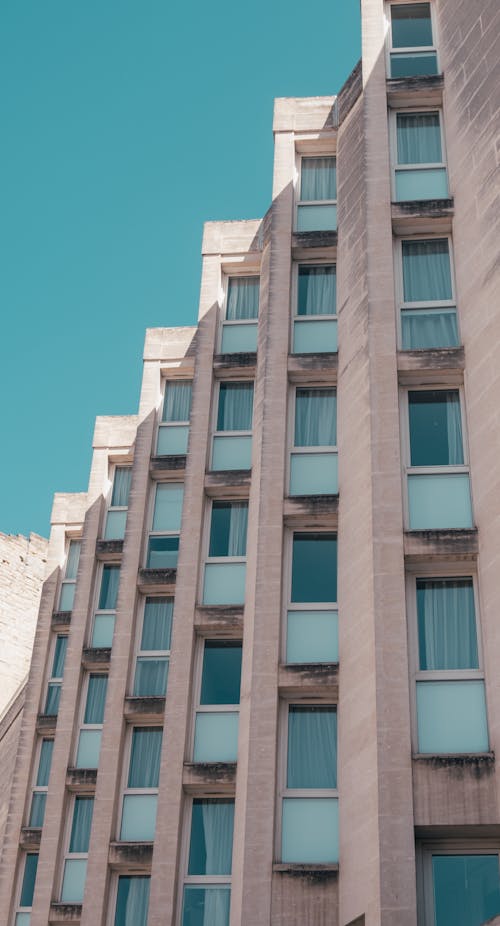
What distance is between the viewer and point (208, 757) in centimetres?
1927

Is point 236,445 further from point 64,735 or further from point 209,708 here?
point 64,735

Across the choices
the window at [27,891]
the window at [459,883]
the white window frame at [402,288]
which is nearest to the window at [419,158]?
the white window frame at [402,288]

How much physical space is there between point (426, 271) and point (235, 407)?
571cm

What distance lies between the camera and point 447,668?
1494cm

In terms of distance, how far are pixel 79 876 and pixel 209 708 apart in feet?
18.7

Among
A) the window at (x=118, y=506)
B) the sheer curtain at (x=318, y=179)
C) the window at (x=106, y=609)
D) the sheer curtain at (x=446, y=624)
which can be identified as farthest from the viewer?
the window at (x=118, y=506)

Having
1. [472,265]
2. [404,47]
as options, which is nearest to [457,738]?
[472,265]

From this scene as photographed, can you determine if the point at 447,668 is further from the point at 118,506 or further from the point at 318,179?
the point at 118,506

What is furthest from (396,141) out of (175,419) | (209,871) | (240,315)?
(209,871)

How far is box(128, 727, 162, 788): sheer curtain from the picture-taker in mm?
21234

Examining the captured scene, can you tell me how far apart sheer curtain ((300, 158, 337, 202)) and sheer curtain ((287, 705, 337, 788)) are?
10.4 m

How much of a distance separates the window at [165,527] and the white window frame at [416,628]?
8.60 metres

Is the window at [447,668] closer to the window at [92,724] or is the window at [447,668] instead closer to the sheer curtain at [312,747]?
the sheer curtain at [312,747]

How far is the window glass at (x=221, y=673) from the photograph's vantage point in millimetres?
19734
